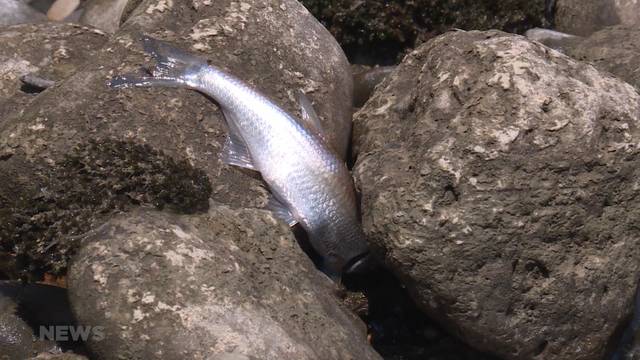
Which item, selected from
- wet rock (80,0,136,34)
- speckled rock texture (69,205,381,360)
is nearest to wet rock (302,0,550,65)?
wet rock (80,0,136,34)

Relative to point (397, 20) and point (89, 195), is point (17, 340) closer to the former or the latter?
point (89, 195)

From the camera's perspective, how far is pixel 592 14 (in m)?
8.12

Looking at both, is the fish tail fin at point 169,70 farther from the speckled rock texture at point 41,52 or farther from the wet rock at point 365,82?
the wet rock at point 365,82

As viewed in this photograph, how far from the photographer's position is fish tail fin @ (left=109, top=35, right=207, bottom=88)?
5.73m

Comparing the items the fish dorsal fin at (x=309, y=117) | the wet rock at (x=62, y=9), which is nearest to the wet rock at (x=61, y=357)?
the fish dorsal fin at (x=309, y=117)

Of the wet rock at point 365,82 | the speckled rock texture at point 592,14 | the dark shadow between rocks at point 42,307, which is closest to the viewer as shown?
the dark shadow between rocks at point 42,307

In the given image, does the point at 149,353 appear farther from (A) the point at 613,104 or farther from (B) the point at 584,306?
(A) the point at 613,104

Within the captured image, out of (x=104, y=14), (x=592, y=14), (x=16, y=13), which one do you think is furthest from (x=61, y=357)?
(x=592, y=14)

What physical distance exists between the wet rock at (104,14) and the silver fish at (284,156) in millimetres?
2971

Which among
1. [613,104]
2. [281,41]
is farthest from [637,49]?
[281,41]

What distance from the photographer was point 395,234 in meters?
4.93

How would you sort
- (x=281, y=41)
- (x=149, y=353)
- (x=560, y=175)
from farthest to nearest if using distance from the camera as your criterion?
(x=281, y=41)
(x=560, y=175)
(x=149, y=353)

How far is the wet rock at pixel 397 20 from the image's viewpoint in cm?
799

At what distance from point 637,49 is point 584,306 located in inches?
99.5
